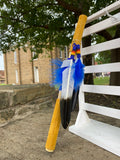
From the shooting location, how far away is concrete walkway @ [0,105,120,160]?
1.04 m

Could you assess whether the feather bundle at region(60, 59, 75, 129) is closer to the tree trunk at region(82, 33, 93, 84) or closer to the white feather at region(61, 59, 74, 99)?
the white feather at region(61, 59, 74, 99)

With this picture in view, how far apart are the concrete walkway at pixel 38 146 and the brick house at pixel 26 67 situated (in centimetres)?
1427

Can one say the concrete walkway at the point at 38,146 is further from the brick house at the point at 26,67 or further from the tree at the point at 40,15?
the brick house at the point at 26,67

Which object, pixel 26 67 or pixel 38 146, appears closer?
pixel 38 146

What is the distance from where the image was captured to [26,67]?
19.4m

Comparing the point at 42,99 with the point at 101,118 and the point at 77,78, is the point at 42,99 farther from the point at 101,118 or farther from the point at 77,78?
the point at 77,78

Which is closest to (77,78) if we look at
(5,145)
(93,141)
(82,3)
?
(93,141)

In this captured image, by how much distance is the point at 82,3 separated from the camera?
350 cm

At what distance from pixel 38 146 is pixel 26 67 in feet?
62.5

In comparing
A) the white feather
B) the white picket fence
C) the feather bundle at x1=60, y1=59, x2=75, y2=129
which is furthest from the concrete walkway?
the white feather

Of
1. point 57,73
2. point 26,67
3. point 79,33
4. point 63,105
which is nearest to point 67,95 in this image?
point 63,105

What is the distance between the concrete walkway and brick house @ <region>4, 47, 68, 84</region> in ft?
46.8

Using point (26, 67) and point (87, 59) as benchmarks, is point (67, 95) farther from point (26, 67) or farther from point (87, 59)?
point (26, 67)

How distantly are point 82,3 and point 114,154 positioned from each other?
3652 millimetres
